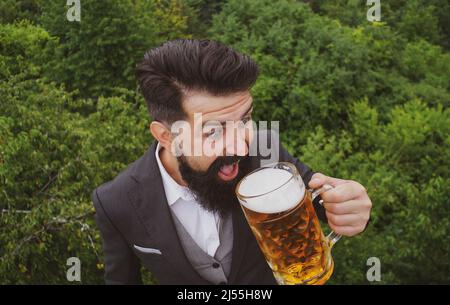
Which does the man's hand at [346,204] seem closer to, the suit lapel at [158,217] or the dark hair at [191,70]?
the dark hair at [191,70]

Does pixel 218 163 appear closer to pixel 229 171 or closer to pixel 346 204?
pixel 229 171

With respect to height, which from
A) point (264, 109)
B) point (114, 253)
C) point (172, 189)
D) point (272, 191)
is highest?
point (272, 191)

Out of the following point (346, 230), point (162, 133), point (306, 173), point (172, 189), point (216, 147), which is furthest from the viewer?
point (306, 173)

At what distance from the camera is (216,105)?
175 cm

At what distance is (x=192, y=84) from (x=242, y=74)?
0.62 feet

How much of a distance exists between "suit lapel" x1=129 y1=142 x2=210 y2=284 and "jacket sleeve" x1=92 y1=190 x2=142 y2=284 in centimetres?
15

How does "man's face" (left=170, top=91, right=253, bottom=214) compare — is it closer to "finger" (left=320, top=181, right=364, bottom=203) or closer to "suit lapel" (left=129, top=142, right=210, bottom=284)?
"suit lapel" (left=129, top=142, right=210, bottom=284)

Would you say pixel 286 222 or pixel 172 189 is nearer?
pixel 286 222

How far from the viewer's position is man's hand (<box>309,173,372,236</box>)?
161cm

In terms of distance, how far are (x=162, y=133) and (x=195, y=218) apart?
42cm

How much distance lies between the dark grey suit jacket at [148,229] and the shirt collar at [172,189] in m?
0.03

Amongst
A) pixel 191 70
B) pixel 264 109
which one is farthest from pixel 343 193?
pixel 264 109

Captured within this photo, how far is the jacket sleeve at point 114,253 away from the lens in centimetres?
204
